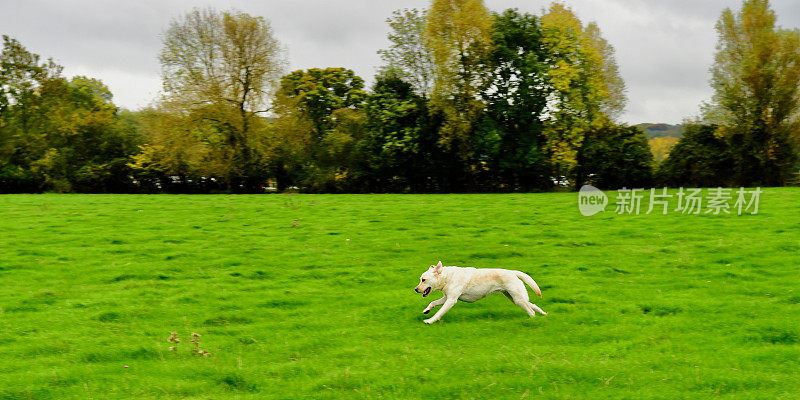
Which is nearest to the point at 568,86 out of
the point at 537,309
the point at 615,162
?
the point at 615,162

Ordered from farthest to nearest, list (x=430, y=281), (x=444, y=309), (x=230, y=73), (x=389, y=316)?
1. (x=230, y=73)
2. (x=389, y=316)
3. (x=444, y=309)
4. (x=430, y=281)

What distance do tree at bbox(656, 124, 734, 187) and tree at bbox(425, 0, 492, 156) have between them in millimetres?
20623

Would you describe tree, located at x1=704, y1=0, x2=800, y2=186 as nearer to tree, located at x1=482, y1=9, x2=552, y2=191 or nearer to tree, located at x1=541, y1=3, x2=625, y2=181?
tree, located at x1=541, y1=3, x2=625, y2=181

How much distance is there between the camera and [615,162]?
49438mm

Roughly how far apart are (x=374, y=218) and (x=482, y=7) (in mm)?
31159

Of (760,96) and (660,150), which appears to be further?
(660,150)

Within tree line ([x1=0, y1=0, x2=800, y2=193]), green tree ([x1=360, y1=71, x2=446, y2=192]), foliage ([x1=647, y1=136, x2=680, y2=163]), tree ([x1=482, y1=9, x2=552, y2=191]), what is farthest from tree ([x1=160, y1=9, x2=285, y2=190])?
foliage ([x1=647, y1=136, x2=680, y2=163])

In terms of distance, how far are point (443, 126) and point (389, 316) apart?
39.4m

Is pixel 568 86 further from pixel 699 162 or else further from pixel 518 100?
pixel 699 162

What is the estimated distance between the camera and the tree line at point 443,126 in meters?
46.7

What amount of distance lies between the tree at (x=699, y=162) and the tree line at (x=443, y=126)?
0.43ft

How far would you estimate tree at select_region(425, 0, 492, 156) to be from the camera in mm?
46094

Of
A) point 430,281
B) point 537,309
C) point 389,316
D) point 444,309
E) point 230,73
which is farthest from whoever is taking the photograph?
point 230,73

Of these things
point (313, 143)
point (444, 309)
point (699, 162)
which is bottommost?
point (444, 309)
